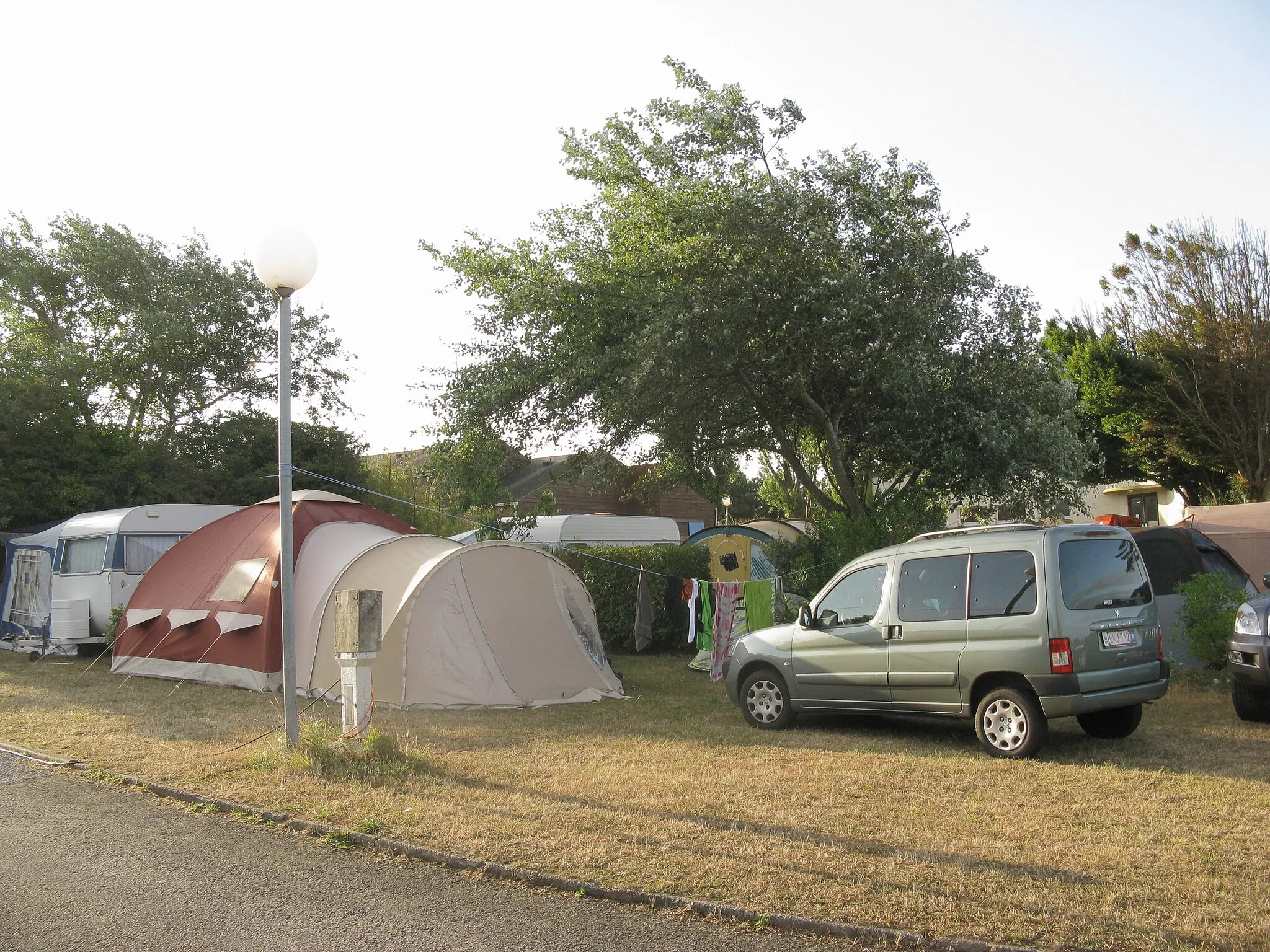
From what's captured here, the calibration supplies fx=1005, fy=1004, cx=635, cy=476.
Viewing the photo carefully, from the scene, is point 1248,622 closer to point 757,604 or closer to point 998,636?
point 998,636

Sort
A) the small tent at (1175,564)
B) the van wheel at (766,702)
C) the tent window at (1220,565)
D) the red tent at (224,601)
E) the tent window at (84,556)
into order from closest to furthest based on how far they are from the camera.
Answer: the van wheel at (766,702)
the small tent at (1175,564)
the red tent at (224,601)
the tent window at (1220,565)
the tent window at (84,556)

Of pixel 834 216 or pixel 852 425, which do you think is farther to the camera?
pixel 852 425

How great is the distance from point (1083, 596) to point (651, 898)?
488 cm

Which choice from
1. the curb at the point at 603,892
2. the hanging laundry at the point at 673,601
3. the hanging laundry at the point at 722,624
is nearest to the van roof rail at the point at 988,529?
the hanging laundry at the point at 722,624

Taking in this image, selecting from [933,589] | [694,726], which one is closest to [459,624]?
[694,726]

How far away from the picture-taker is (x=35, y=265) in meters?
27.7

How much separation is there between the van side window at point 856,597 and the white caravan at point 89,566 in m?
10.3

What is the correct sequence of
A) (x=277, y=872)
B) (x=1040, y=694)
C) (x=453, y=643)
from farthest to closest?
1. (x=453, y=643)
2. (x=1040, y=694)
3. (x=277, y=872)

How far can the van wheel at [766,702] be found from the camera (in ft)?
32.3

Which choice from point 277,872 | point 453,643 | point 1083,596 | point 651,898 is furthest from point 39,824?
point 1083,596

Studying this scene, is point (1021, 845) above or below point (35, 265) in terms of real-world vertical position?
below

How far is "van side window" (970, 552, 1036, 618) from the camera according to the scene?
26.8 feet

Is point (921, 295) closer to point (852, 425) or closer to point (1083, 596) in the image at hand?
point (852, 425)

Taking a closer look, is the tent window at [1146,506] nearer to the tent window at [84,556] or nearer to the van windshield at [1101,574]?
the van windshield at [1101,574]
